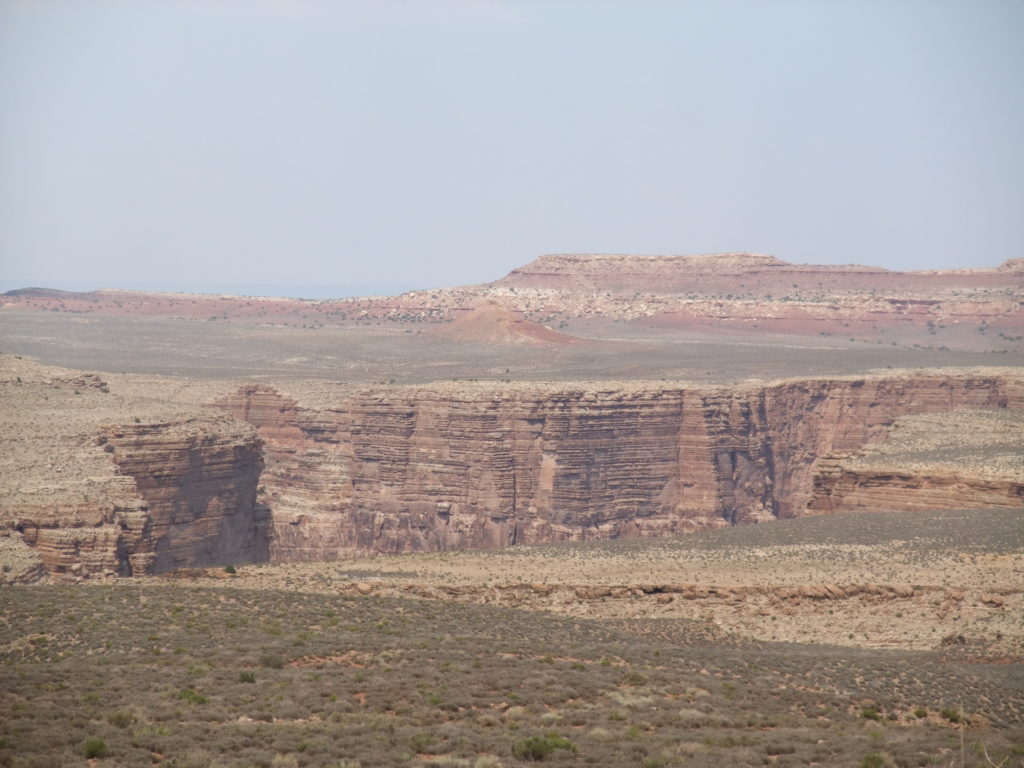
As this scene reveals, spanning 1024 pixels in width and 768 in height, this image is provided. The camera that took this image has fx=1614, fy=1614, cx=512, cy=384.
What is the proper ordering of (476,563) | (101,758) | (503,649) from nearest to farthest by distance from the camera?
(101,758) → (503,649) → (476,563)

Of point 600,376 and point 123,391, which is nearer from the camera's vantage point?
point 123,391

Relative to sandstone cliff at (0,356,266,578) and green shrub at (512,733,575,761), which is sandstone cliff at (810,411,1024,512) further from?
green shrub at (512,733,575,761)

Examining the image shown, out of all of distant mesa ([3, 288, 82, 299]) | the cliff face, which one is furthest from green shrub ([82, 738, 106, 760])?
distant mesa ([3, 288, 82, 299])

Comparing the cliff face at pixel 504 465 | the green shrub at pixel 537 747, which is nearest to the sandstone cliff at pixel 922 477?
the cliff face at pixel 504 465

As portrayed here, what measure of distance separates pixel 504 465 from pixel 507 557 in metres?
29.0

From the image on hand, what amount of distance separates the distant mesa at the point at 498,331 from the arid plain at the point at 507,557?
155 inches

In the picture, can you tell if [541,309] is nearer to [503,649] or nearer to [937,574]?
[937,574]

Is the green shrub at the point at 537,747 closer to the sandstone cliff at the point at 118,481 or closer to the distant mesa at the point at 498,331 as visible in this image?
the sandstone cliff at the point at 118,481

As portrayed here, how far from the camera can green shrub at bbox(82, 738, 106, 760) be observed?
73.4 feet

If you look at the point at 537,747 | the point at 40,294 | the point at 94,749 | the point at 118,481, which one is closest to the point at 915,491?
the point at 118,481

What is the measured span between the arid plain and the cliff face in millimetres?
164

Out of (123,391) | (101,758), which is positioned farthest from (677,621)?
(123,391)

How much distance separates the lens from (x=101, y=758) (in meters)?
22.4

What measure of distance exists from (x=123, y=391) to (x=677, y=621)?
5080cm
